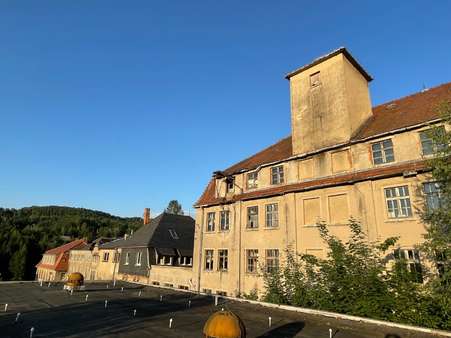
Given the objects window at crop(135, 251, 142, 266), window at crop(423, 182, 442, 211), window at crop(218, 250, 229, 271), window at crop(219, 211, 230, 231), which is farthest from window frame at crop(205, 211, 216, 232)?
window at crop(423, 182, 442, 211)

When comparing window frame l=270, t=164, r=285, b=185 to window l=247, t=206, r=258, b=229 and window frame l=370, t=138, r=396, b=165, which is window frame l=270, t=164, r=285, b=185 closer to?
window l=247, t=206, r=258, b=229

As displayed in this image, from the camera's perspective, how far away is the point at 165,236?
4291cm

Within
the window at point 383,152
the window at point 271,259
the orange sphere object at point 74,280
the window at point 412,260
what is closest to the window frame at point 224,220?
the window at point 271,259

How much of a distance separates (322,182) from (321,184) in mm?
284

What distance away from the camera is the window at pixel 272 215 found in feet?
85.9

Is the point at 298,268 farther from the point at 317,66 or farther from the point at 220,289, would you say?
the point at 317,66

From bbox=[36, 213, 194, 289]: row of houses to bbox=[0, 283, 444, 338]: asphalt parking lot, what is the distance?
12.9 metres

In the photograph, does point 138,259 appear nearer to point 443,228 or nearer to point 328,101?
point 328,101

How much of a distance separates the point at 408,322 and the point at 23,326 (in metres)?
17.9

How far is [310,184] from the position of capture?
24.2 meters

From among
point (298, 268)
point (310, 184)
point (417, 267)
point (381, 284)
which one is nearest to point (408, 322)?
point (381, 284)

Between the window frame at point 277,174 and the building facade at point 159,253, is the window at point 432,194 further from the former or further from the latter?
the building facade at point 159,253

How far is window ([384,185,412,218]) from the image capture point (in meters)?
19.3

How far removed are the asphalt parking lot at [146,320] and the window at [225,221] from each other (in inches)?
353
